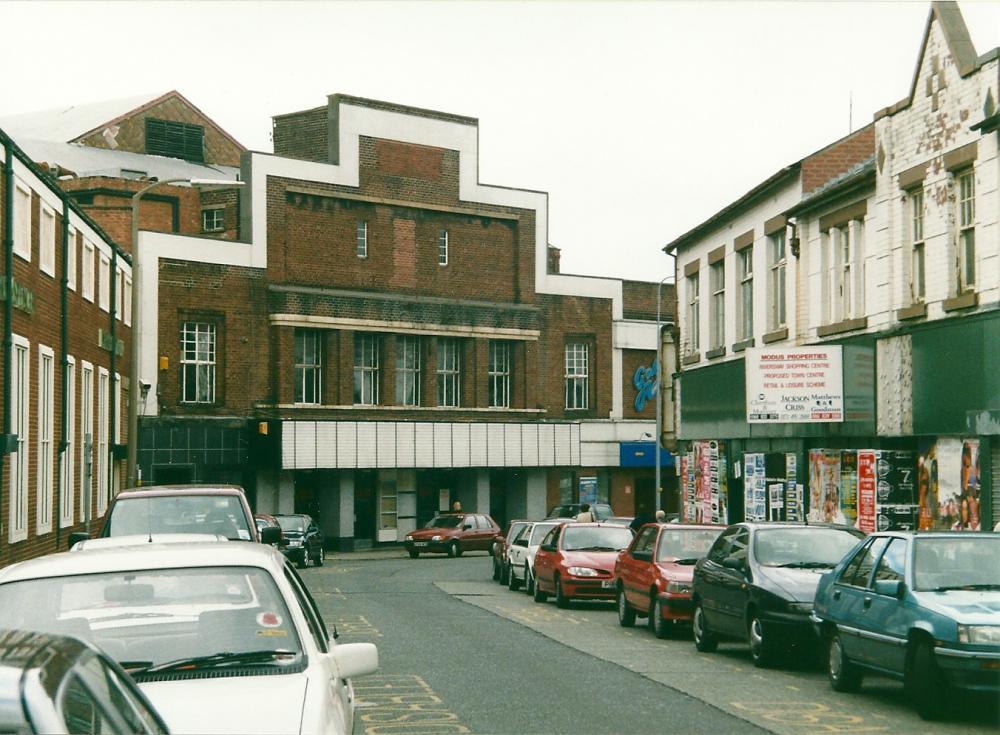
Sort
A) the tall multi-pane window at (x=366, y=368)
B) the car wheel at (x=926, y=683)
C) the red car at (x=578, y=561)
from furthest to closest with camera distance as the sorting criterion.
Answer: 1. the tall multi-pane window at (x=366, y=368)
2. the red car at (x=578, y=561)
3. the car wheel at (x=926, y=683)

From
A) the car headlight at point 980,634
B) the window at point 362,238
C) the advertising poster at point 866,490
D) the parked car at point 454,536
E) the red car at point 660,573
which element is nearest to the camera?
the car headlight at point 980,634

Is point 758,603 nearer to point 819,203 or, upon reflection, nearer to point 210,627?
point 210,627

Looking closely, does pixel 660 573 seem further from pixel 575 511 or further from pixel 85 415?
pixel 575 511

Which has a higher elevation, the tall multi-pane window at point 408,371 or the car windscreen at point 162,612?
the tall multi-pane window at point 408,371

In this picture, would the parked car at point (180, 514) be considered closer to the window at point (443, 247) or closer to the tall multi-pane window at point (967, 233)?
the tall multi-pane window at point (967, 233)

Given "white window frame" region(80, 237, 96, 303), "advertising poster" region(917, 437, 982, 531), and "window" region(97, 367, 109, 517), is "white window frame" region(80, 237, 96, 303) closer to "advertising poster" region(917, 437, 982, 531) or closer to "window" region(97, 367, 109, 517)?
"window" region(97, 367, 109, 517)

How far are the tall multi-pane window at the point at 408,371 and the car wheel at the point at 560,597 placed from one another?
30.1 meters

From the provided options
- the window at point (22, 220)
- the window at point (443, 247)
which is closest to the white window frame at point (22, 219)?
the window at point (22, 220)

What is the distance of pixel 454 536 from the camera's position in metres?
48.4

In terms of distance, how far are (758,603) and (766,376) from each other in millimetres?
10215

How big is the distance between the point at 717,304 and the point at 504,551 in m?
7.80

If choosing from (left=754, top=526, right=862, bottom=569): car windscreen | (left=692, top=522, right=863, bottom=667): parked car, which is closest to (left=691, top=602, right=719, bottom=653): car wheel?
(left=692, top=522, right=863, bottom=667): parked car

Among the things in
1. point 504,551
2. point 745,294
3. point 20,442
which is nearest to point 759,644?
point 20,442

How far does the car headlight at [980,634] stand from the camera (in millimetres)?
11008
